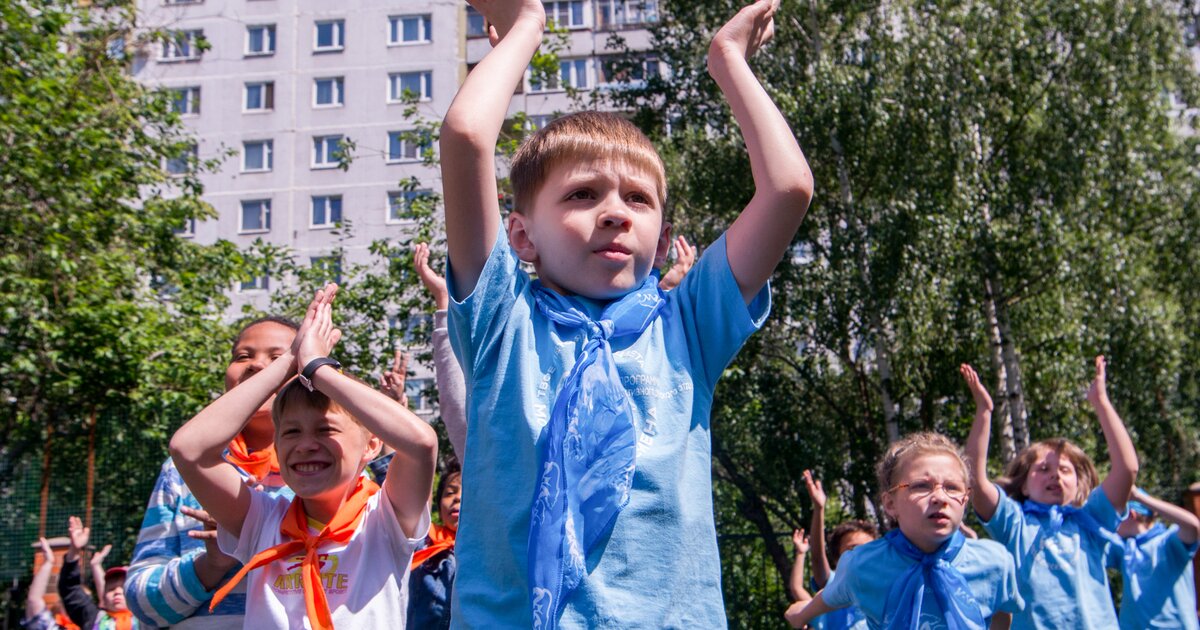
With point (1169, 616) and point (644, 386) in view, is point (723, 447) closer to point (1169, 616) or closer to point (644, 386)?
point (1169, 616)

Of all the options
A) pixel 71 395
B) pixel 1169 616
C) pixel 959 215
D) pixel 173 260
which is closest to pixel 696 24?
pixel 959 215

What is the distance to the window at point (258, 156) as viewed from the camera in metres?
38.1

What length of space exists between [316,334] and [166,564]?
0.95 meters

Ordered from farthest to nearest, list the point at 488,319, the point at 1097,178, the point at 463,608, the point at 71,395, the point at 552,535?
the point at 1097,178 < the point at 71,395 < the point at 488,319 < the point at 463,608 < the point at 552,535

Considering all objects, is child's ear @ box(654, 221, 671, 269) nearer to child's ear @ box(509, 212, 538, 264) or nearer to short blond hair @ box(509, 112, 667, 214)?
short blond hair @ box(509, 112, 667, 214)

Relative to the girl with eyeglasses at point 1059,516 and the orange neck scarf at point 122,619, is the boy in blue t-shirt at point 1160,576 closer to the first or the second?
the girl with eyeglasses at point 1059,516

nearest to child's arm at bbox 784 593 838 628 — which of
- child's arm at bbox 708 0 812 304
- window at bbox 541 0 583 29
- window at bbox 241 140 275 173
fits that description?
child's arm at bbox 708 0 812 304

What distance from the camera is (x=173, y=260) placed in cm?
1569

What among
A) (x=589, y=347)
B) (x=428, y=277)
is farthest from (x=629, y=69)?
(x=589, y=347)

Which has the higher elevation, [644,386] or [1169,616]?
[644,386]

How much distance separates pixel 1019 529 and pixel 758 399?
411 inches

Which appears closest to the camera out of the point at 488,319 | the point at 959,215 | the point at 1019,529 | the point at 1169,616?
the point at 488,319

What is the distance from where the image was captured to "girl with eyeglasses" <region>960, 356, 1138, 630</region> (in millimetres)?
5367

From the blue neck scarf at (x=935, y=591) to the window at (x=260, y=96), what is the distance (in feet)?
123
